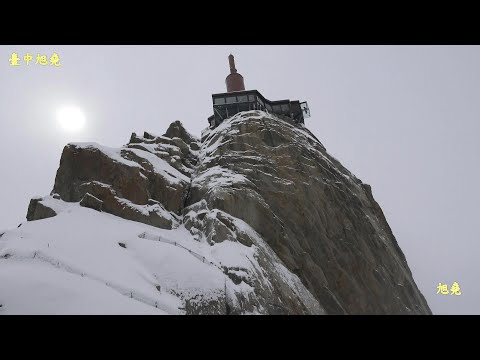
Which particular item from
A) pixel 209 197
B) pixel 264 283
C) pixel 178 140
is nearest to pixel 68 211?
pixel 209 197

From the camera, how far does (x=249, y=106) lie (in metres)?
76.9

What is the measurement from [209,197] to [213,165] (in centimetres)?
860

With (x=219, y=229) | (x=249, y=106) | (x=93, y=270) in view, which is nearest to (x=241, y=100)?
(x=249, y=106)

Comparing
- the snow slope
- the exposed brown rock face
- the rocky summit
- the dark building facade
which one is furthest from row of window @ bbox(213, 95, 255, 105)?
the snow slope

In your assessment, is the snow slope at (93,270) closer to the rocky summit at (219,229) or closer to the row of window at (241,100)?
the rocky summit at (219,229)

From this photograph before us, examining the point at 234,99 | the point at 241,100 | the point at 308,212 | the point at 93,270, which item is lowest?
the point at 93,270

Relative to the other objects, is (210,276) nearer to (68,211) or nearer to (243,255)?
(243,255)

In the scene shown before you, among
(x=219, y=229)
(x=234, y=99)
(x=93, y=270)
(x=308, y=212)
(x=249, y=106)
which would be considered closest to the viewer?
(x=93, y=270)

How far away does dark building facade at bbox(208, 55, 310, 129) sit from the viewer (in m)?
76.1

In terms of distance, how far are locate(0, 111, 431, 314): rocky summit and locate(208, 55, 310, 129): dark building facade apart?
11.2m

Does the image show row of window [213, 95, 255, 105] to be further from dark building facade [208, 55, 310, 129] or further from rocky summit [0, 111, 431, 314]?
rocky summit [0, 111, 431, 314]

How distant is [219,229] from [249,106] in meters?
39.8

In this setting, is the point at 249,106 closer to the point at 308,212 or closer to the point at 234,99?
the point at 234,99

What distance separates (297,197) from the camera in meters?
50.1
